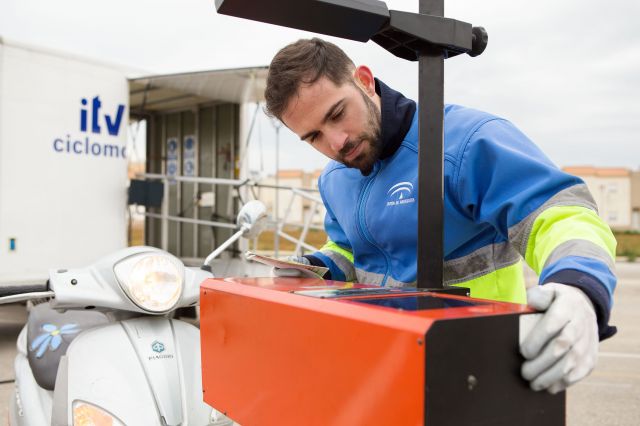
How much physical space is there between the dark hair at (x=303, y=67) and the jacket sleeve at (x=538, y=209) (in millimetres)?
420

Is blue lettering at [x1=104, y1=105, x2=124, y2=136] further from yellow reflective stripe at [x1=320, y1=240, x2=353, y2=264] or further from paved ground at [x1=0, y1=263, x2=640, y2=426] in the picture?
yellow reflective stripe at [x1=320, y1=240, x2=353, y2=264]

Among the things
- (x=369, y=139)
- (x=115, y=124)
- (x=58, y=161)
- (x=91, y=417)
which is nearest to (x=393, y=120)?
(x=369, y=139)

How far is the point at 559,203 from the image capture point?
112cm

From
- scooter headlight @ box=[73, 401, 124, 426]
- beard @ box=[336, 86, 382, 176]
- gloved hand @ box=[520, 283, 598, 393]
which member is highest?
beard @ box=[336, 86, 382, 176]

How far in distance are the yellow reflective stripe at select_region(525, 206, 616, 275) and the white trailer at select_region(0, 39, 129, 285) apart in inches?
215

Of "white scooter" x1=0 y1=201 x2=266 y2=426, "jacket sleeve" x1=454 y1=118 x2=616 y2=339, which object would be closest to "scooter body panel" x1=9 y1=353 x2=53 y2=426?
"white scooter" x1=0 y1=201 x2=266 y2=426

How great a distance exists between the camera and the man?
1.08 m

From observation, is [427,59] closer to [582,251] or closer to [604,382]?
[582,251]

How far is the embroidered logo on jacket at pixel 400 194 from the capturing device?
143cm

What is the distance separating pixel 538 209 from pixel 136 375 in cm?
122

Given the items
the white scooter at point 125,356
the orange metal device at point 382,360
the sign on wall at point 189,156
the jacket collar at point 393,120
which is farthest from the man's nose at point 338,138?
the sign on wall at point 189,156

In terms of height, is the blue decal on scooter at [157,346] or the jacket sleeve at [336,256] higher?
the jacket sleeve at [336,256]

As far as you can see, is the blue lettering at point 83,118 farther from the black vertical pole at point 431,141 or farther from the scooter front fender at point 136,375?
the black vertical pole at point 431,141

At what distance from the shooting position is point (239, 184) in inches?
254
